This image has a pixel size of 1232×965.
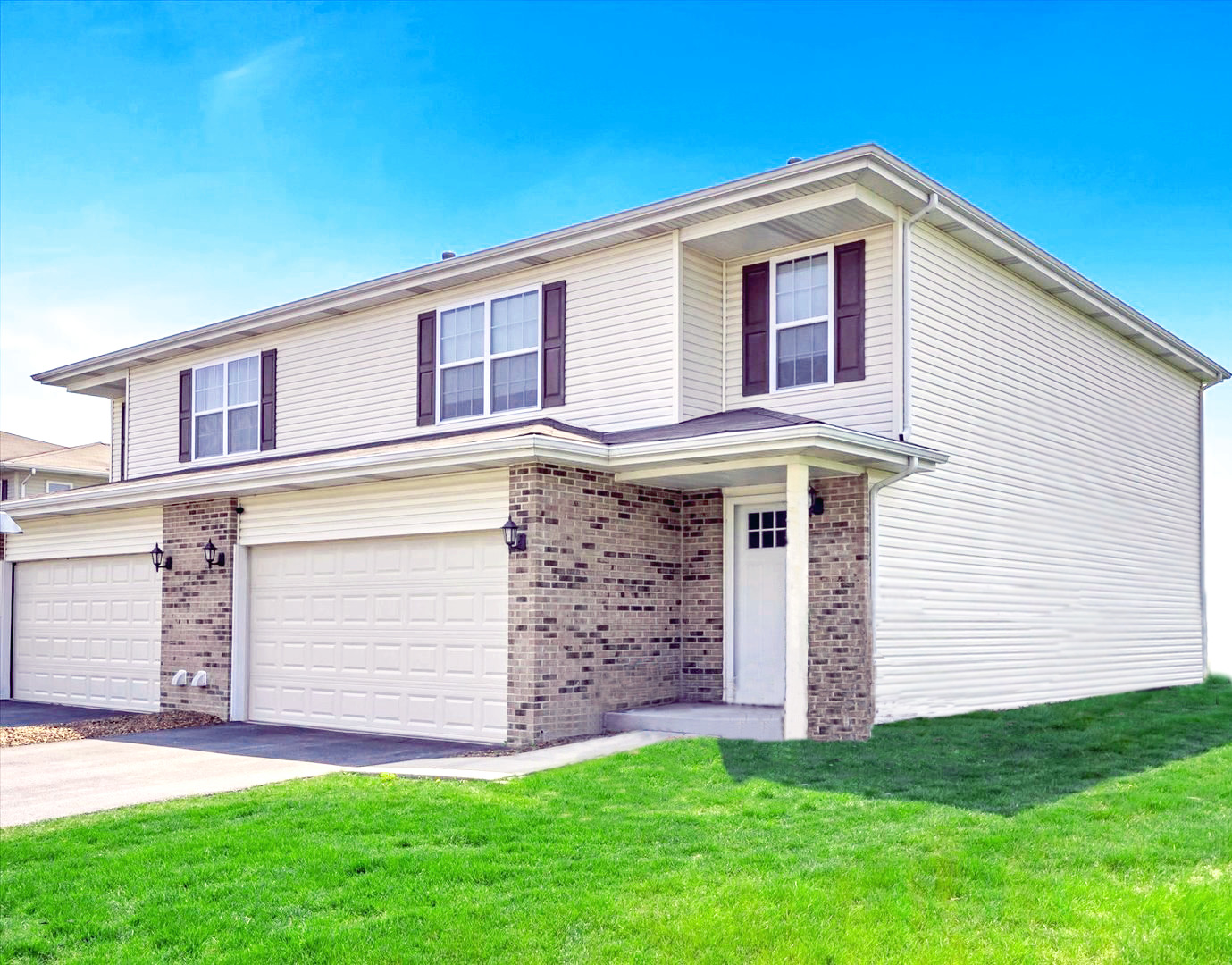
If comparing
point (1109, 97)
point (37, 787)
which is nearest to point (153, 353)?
point (37, 787)

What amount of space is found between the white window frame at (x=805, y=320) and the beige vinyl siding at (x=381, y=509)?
345 cm

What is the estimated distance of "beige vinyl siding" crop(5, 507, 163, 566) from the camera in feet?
55.7

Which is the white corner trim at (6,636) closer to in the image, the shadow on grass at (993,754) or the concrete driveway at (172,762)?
the concrete driveway at (172,762)

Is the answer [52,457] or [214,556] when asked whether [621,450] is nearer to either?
[214,556]

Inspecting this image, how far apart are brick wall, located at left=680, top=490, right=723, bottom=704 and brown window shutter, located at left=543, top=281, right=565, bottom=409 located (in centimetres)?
213

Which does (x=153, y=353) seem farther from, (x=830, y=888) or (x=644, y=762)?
(x=830, y=888)

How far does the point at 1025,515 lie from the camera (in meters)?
15.4

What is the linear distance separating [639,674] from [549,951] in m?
7.54

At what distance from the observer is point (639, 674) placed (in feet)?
43.1

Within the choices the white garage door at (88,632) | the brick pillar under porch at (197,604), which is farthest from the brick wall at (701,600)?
the white garage door at (88,632)

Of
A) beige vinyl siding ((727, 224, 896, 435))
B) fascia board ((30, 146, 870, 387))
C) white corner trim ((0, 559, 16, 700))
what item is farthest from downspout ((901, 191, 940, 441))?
white corner trim ((0, 559, 16, 700))

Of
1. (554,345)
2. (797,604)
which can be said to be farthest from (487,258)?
(797,604)

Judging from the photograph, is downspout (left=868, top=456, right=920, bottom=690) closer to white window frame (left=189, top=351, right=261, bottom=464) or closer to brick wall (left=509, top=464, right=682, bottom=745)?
brick wall (left=509, top=464, right=682, bottom=745)

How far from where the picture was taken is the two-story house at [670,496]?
1220 cm
